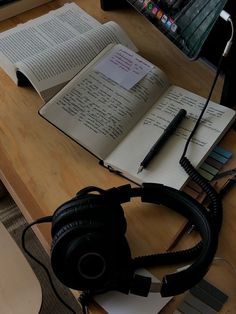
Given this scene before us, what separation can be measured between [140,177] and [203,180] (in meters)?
0.12

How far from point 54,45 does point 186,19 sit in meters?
0.35

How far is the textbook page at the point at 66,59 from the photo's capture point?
98 cm

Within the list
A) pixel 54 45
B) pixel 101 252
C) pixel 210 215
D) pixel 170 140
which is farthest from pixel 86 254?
pixel 54 45

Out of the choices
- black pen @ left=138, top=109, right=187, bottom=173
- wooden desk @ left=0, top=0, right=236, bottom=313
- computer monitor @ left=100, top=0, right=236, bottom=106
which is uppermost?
computer monitor @ left=100, top=0, right=236, bottom=106

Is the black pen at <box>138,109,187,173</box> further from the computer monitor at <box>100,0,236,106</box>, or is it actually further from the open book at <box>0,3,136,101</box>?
the open book at <box>0,3,136,101</box>

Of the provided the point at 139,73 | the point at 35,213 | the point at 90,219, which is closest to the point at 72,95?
the point at 139,73

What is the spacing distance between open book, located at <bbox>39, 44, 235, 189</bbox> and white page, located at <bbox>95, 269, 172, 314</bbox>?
0.22 meters

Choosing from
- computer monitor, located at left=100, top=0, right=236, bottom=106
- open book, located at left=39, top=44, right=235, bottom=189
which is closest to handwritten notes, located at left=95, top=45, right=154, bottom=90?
open book, located at left=39, top=44, right=235, bottom=189

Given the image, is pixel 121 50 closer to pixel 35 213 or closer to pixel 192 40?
pixel 192 40

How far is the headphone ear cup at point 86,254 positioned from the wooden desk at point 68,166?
113mm

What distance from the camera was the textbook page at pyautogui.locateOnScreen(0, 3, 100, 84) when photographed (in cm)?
106

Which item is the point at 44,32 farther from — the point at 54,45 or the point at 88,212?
the point at 88,212

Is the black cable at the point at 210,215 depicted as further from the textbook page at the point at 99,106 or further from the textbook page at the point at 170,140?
the textbook page at the point at 99,106

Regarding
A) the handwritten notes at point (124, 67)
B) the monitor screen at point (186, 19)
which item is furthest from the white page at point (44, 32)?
the monitor screen at point (186, 19)
